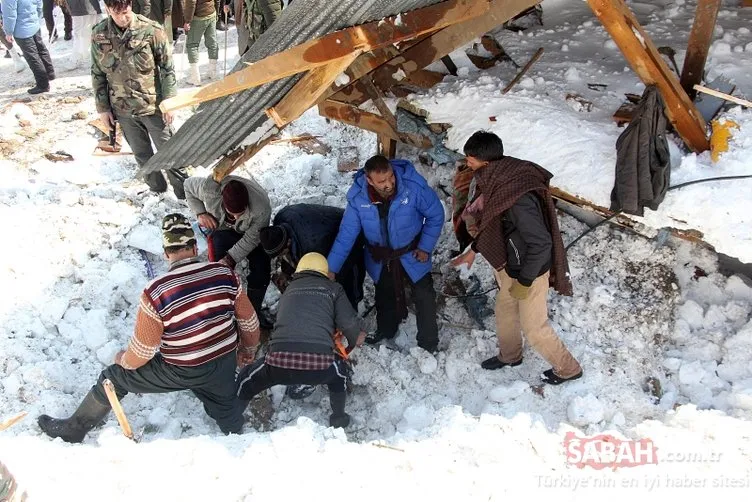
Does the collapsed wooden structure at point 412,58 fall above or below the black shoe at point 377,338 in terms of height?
above

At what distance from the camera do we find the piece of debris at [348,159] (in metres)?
6.21

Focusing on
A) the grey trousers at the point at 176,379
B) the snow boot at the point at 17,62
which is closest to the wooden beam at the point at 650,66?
the grey trousers at the point at 176,379

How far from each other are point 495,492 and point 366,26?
2667 mm

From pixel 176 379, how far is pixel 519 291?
2.30 m

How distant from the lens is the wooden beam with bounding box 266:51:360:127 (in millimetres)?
3230

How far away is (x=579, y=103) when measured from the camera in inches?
174

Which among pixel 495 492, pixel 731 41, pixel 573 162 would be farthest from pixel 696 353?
pixel 731 41

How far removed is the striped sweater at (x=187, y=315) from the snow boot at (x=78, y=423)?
0.40 m

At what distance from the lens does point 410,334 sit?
4840 millimetres

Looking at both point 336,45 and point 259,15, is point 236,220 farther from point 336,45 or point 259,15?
point 259,15

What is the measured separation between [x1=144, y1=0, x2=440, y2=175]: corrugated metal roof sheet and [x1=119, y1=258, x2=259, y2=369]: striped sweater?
1267 millimetres

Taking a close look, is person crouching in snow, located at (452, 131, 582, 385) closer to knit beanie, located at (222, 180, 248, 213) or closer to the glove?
the glove

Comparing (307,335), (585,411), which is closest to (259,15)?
(307,335)

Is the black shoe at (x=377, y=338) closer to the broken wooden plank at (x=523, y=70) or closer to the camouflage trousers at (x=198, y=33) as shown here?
the broken wooden plank at (x=523, y=70)
